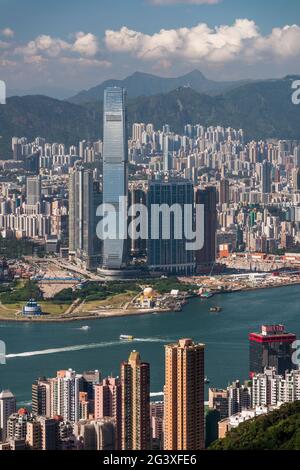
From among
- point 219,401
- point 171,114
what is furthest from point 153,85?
point 219,401

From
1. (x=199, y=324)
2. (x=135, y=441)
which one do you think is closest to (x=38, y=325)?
(x=199, y=324)

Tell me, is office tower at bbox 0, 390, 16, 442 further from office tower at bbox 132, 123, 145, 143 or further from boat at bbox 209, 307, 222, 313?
office tower at bbox 132, 123, 145, 143

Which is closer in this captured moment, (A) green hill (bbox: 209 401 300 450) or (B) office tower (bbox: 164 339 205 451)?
(A) green hill (bbox: 209 401 300 450)

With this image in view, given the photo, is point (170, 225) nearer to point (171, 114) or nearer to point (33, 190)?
point (33, 190)

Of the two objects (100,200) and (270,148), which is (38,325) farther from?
(270,148)

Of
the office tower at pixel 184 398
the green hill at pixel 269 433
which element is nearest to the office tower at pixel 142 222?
the office tower at pixel 184 398

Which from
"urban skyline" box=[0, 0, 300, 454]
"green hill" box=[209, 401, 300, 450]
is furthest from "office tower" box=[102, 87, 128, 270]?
"green hill" box=[209, 401, 300, 450]
